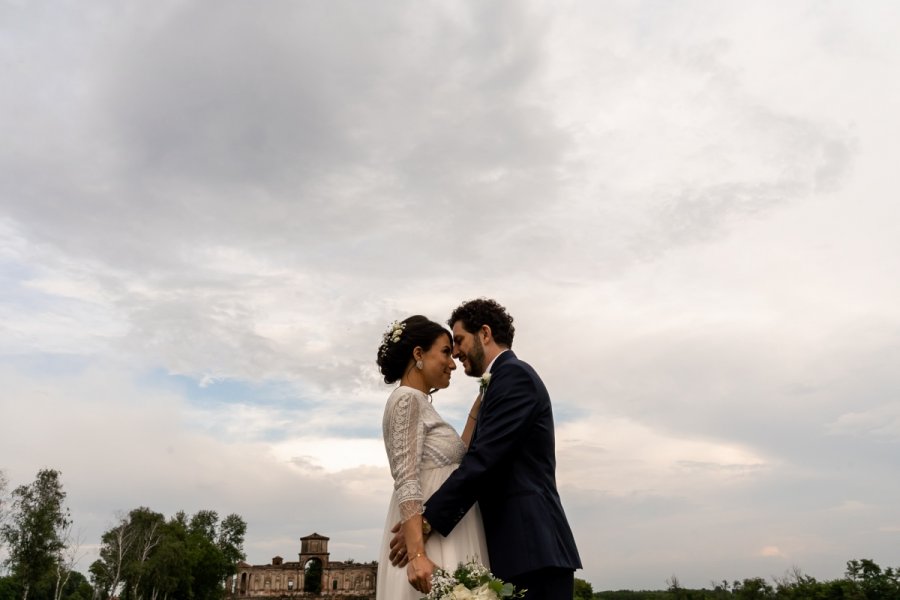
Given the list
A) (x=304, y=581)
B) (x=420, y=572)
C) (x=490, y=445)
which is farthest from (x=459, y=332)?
(x=304, y=581)

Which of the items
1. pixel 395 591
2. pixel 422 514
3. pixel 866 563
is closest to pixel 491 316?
pixel 422 514

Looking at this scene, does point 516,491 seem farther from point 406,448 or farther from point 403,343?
point 403,343

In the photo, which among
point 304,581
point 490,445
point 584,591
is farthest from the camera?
point 304,581

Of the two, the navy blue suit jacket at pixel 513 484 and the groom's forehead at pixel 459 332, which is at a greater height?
the groom's forehead at pixel 459 332

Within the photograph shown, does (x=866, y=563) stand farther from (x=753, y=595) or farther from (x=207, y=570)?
(x=207, y=570)

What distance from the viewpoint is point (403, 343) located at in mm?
6066

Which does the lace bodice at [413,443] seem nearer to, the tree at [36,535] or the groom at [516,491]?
the groom at [516,491]

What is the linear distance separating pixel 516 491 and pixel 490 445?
424 mm

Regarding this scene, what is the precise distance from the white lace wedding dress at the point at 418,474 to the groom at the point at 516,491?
0.12 metres

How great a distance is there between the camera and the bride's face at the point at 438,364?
5.98 metres

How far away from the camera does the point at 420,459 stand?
5.57 metres

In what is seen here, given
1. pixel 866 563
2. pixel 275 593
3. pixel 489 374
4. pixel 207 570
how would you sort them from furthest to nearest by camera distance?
pixel 275 593 < pixel 207 570 < pixel 866 563 < pixel 489 374

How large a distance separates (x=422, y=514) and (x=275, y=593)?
91018 millimetres

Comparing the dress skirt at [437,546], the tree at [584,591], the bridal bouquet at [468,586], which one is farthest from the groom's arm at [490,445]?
the tree at [584,591]
